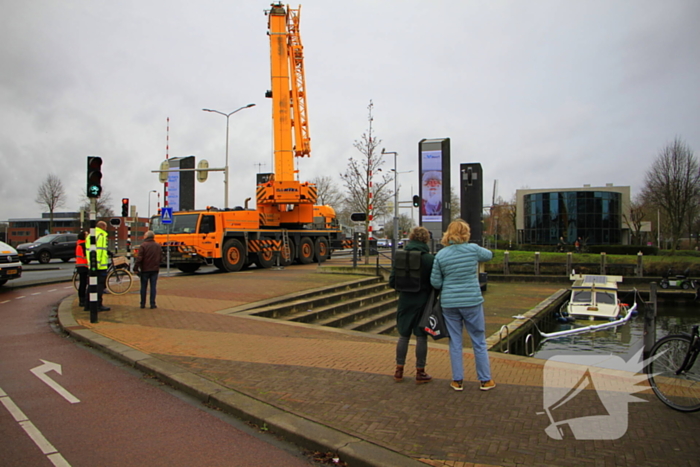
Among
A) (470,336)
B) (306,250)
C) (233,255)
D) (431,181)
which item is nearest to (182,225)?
(233,255)

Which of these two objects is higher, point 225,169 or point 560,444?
A: point 225,169

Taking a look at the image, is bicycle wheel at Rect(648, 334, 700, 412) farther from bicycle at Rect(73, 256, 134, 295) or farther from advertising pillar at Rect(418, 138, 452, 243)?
advertising pillar at Rect(418, 138, 452, 243)

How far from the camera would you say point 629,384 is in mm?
4891

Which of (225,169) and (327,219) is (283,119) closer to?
(327,219)

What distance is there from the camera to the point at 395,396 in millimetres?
4781

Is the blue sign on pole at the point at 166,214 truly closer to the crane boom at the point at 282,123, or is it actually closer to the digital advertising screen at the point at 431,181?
the crane boom at the point at 282,123

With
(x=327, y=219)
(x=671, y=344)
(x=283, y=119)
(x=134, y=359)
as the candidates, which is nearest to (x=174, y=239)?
(x=283, y=119)

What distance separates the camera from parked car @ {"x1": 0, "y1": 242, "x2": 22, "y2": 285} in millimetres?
12973

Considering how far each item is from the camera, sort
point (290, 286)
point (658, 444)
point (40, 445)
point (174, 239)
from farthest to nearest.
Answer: point (174, 239), point (290, 286), point (40, 445), point (658, 444)

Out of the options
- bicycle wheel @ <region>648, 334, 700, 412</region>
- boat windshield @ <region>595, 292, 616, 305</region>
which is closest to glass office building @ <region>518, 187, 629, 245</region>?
boat windshield @ <region>595, 292, 616, 305</region>

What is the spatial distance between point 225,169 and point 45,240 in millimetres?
10402

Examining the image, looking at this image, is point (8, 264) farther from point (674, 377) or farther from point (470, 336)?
point (674, 377)

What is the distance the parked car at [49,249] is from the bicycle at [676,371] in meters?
28.9

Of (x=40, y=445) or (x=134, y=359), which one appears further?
(x=134, y=359)
